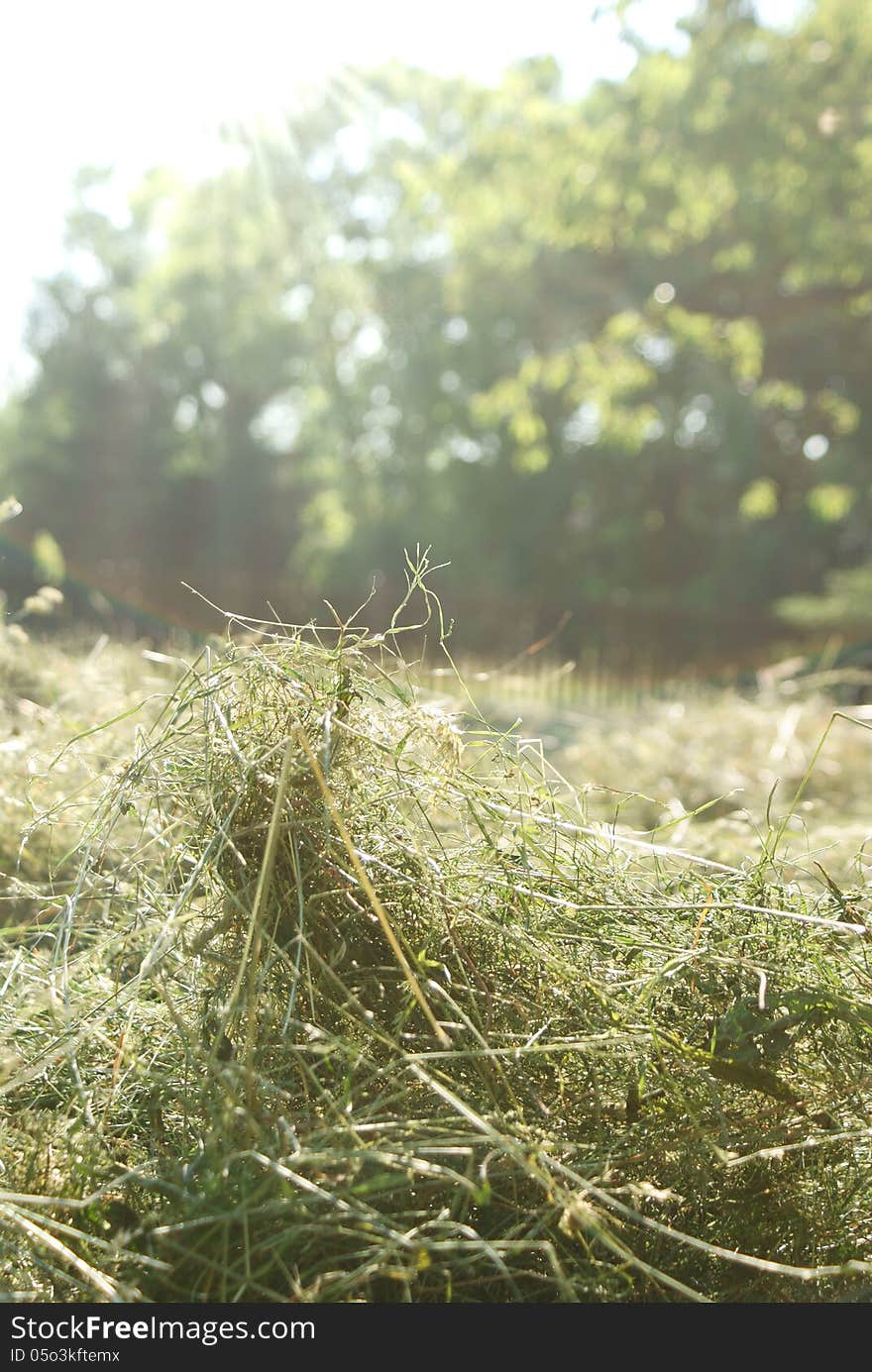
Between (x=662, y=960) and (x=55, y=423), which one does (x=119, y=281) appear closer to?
(x=55, y=423)

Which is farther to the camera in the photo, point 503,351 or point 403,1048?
point 503,351

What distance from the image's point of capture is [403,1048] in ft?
4.25

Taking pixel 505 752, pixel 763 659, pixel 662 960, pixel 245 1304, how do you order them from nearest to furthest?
pixel 245 1304 < pixel 662 960 < pixel 505 752 < pixel 763 659

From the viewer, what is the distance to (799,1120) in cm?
133

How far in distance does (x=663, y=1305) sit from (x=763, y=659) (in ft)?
69.7

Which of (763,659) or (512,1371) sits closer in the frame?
(512,1371)

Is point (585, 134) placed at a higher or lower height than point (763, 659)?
higher

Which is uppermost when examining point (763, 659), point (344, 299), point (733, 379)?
point (344, 299)

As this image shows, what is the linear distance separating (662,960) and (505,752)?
39 centimetres

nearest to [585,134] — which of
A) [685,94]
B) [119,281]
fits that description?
[685,94]

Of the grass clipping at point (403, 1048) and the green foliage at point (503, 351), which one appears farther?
the green foliage at point (503, 351)

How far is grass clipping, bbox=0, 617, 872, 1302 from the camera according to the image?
1123mm

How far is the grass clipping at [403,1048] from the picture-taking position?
1.12 metres

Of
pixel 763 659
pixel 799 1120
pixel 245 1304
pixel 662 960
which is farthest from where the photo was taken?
pixel 763 659
